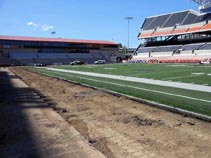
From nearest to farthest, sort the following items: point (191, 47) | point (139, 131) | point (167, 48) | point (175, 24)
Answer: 1. point (139, 131)
2. point (191, 47)
3. point (167, 48)
4. point (175, 24)

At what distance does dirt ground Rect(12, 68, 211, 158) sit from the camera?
20.3ft

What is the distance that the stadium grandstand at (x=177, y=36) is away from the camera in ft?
245

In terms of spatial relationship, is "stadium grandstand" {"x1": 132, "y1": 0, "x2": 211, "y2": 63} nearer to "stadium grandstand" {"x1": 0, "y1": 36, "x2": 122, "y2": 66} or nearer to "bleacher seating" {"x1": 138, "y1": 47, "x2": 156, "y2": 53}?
"bleacher seating" {"x1": 138, "y1": 47, "x2": 156, "y2": 53}

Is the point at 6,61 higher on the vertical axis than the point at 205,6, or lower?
lower

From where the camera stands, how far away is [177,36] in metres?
91.6

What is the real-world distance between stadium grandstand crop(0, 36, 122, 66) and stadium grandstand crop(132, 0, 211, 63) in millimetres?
25096

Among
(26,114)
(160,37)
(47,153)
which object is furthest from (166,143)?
(160,37)

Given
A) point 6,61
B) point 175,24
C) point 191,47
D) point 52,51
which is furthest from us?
point 52,51

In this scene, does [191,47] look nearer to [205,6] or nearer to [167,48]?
[167,48]

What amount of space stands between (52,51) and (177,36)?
5021 cm

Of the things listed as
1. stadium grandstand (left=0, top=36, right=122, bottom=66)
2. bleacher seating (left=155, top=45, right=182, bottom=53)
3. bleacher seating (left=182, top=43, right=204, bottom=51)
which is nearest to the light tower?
bleacher seating (left=182, top=43, right=204, bottom=51)

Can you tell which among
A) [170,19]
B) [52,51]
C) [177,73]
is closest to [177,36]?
[170,19]

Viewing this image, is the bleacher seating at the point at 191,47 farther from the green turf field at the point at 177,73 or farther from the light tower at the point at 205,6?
the green turf field at the point at 177,73

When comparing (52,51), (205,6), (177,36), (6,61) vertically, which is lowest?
(6,61)
